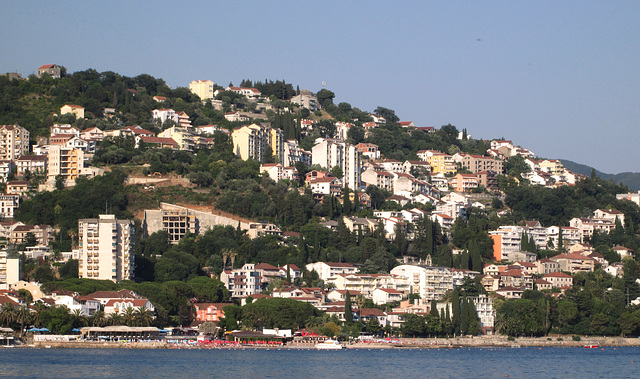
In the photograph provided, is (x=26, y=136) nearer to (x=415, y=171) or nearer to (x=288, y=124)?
(x=288, y=124)

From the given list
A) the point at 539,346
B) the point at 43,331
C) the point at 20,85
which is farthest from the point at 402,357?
the point at 20,85

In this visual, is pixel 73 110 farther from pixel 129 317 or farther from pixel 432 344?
pixel 432 344

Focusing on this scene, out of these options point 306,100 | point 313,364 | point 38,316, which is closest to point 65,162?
point 38,316

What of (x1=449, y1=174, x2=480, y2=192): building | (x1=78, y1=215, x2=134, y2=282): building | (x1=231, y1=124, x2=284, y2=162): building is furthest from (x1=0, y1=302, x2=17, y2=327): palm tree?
(x1=449, y1=174, x2=480, y2=192): building

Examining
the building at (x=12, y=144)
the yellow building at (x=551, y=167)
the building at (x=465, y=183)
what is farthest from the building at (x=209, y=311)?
the yellow building at (x=551, y=167)

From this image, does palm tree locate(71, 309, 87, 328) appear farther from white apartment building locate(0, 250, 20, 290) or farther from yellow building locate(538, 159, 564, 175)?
yellow building locate(538, 159, 564, 175)

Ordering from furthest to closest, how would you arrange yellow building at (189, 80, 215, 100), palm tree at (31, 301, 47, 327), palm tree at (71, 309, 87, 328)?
yellow building at (189, 80, 215, 100)
palm tree at (71, 309, 87, 328)
palm tree at (31, 301, 47, 327)
